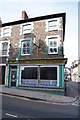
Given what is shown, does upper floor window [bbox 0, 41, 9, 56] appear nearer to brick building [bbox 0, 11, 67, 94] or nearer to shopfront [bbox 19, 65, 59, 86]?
brick building [bbox 0, 11, 67, 94]

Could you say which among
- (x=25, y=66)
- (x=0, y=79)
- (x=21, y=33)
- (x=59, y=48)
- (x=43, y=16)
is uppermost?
(x=43, y=16)

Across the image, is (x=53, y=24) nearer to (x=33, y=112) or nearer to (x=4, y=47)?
(x=4, y=47)

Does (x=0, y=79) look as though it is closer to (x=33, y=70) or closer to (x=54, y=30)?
(x=33, y=70)

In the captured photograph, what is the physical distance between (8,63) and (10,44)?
2.37m

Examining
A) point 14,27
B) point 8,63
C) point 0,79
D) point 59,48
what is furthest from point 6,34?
point 59,48

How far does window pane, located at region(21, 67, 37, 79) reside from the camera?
2140 cm

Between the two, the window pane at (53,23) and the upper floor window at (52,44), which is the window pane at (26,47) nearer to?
the upper floor window at (52,44)

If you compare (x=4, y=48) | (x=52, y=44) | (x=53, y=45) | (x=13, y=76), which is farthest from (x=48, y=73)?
(x=4, y=48)

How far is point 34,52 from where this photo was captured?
71.4ft

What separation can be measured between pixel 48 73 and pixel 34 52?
9.73 ft

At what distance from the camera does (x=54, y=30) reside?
21.2 meters

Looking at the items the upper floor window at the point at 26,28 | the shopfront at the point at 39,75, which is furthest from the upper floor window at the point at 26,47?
the shopfront at the point at 39,75

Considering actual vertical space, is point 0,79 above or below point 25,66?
below

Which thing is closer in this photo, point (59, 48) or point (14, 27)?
point (59, 48)
